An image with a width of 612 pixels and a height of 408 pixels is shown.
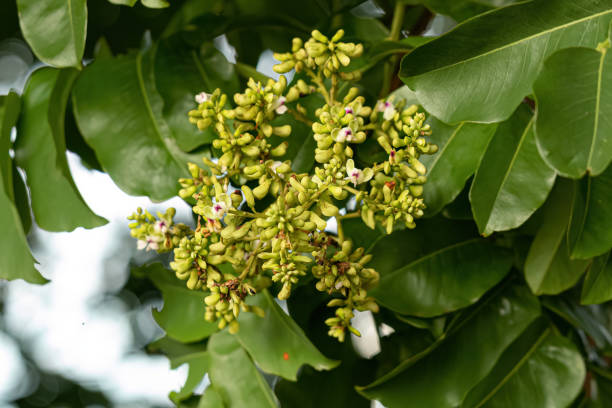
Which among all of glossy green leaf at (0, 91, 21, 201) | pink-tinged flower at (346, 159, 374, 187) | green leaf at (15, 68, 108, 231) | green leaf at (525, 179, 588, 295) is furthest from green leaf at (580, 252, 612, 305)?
glossy green leaf at (0, 91, 21, 201)

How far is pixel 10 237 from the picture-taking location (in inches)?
26.0

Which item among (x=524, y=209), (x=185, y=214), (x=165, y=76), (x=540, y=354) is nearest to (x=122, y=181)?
(x=165, y=76)

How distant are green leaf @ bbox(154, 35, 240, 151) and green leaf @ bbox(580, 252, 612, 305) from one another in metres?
0.44

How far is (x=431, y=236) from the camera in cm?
71

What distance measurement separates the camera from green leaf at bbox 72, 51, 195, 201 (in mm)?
659

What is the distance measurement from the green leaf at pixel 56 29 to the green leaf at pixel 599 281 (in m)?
0.55

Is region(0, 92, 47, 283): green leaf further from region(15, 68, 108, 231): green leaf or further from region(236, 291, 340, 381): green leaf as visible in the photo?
region(236, 291, 340, 381): green leaf

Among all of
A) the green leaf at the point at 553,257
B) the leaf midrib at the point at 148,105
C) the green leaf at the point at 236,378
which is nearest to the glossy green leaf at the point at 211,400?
the green leaf at the point at 236,378

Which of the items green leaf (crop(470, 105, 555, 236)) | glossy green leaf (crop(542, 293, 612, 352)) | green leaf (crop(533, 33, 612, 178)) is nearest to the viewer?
green leaf (crop(533, 33, 612, 178))

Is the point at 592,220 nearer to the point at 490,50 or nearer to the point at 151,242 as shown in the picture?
the point at 490,50

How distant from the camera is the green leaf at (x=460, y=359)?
0.69 meters

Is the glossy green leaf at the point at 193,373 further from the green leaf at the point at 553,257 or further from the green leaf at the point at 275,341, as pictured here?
the green leaf at the point at 553,257

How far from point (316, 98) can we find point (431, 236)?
8.4 inches

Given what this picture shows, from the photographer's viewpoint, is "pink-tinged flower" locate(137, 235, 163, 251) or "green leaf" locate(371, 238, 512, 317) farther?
"green leaf" locate(371, 238, 512, 317)
